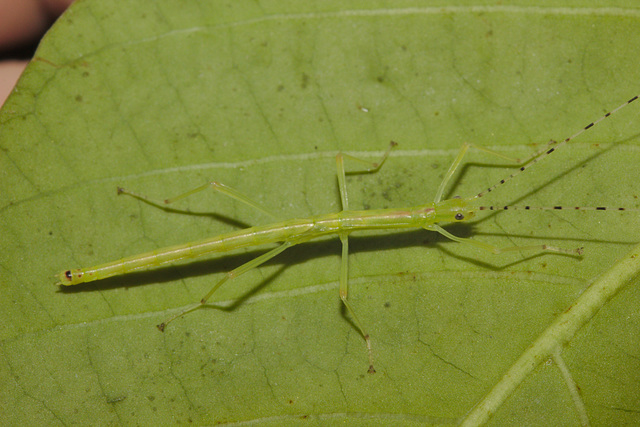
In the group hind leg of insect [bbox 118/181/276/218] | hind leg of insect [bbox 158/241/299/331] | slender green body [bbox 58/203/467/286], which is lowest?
hind leg of insect [bbox 158/241/299/331]

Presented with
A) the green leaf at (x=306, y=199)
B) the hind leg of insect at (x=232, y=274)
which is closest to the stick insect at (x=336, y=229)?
the hind leg of insect at (x=232, y=274)

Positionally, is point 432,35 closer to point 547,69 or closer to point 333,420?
point 547,69

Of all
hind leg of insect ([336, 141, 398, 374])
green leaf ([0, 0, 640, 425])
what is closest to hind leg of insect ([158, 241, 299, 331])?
green leaf ([0, 0, 640, 425])

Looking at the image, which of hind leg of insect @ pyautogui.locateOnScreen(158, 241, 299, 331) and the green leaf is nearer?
the green leaf

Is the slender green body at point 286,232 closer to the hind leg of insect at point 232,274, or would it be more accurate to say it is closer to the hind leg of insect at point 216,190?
the hind leg of insect at point 232,274

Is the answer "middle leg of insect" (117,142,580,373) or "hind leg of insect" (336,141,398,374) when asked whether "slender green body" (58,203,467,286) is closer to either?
"middle leg of insect" (117,142,580,373)

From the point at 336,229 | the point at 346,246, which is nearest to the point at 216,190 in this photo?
A: the point at 336,229

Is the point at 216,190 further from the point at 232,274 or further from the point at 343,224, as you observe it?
the point at 343,224
